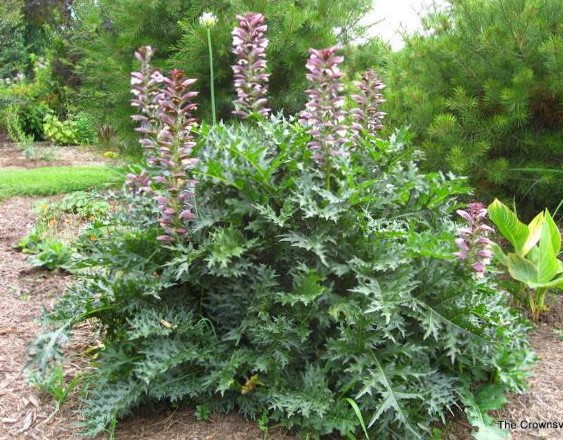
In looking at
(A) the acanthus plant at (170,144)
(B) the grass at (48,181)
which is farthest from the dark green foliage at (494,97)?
(B) the grass at (48,181)

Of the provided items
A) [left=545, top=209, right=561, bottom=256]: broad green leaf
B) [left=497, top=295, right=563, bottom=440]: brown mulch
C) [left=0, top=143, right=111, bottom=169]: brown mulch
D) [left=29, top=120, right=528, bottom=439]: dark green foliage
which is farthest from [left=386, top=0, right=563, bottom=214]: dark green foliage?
[left=0, top=143, right=111, bottom=169]: brown mulch

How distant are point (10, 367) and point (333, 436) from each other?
1679 mm

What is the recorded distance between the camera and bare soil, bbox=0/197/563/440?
250cm

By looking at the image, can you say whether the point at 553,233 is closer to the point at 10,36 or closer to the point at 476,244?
the point at 476,244

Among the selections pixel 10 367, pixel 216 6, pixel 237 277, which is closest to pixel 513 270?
pixel 237 277

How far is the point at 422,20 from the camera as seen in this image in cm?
460

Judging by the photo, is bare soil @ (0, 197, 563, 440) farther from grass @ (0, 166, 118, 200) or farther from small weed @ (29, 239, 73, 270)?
grass @ (0, 166, 118, 200)

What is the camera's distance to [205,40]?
5051 mm

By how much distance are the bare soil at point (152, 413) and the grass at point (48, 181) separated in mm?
3307

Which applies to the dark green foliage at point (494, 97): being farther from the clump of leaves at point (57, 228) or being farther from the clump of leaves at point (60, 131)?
the clump of leaves at point (60, 131)

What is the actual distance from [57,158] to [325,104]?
8460 mm

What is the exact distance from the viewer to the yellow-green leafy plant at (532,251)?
305 centimetres

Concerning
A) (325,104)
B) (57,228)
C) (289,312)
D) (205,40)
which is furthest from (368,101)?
(57,228)

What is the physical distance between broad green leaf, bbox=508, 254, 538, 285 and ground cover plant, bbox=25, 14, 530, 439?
1.32ft
